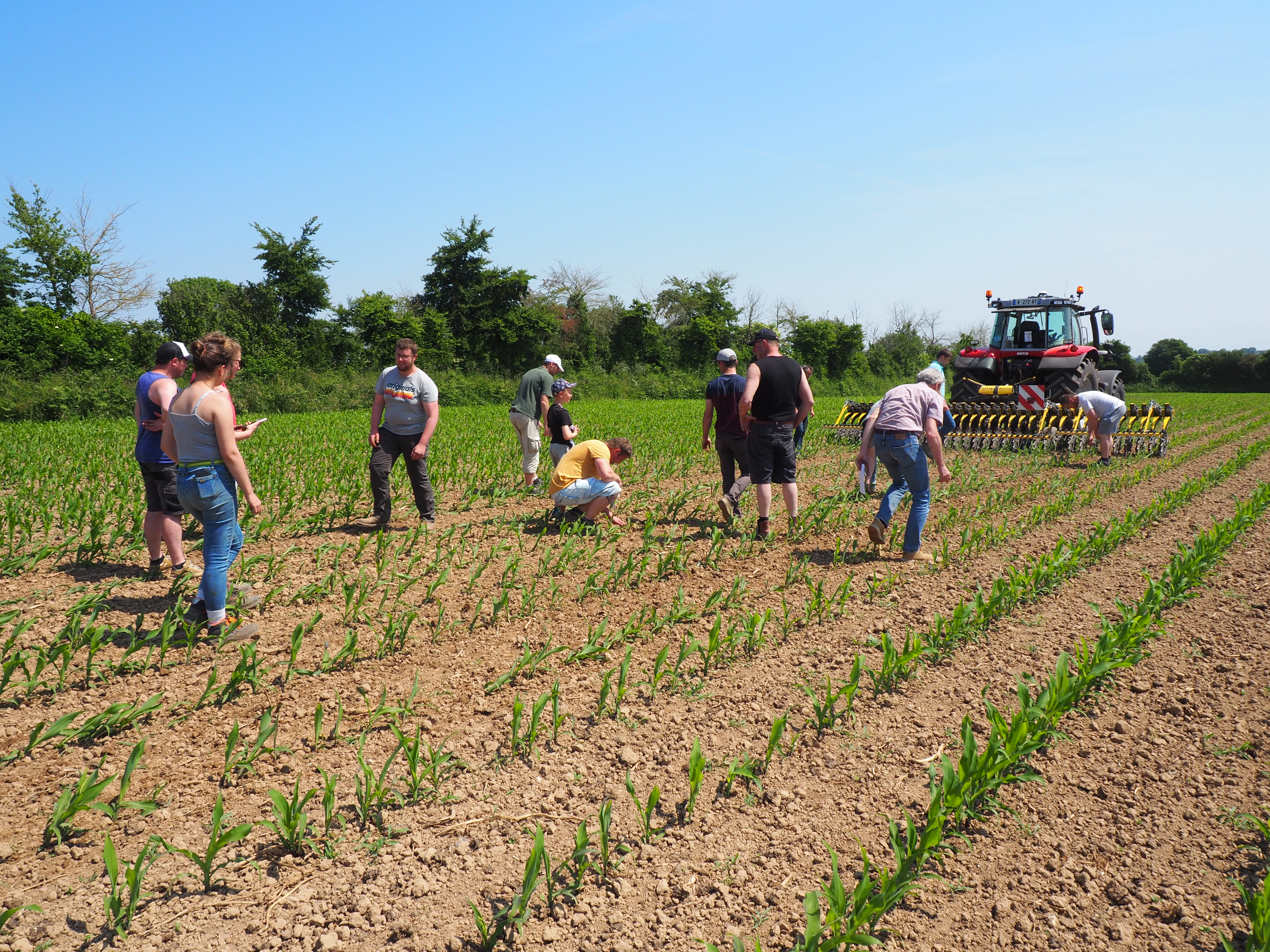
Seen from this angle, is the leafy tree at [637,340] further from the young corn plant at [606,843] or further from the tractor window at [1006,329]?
the young corn plant at [606,843]

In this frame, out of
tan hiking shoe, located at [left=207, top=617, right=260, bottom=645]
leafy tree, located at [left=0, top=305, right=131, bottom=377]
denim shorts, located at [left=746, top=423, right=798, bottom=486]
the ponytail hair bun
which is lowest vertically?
tan hiking shoe, located at [left=207, top=617, right=260, bottom=645]

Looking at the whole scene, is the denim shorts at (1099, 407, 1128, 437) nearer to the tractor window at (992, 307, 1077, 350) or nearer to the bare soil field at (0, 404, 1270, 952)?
the tractor window at (992, 307, 1077, 350)

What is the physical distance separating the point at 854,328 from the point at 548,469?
30.7 meters

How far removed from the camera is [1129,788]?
3.04 meters

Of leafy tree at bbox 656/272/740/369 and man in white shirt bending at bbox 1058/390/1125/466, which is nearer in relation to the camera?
man in white shirt bending at bbox 1058/390/1125/466

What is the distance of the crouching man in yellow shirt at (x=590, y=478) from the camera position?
6488 mm

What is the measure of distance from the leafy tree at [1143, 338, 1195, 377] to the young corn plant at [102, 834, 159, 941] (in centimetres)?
7142

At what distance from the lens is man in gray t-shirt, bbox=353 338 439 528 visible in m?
6.31

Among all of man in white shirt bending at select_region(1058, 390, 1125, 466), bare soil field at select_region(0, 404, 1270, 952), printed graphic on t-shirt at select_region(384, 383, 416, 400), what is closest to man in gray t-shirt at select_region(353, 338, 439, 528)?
printed graphic on t-shirt at select_region(384, 383, 416, 400)

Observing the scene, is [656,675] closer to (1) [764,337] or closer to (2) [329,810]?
(2) [329,810]

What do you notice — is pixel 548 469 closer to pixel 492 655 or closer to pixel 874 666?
pixel 492 655

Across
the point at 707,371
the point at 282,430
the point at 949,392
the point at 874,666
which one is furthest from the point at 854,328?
the point at 874,666

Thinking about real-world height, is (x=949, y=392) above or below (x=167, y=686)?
above

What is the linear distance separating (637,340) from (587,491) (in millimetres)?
28242
